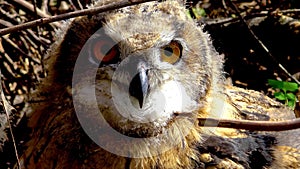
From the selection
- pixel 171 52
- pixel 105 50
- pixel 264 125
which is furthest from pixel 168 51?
pixel 264 125

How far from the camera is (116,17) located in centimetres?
192

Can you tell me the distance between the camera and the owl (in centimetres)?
183

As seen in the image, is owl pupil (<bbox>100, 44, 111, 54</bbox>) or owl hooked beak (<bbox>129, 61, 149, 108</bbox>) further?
owl pupil (<bbox>100, 44, 111, 54</bbox>)

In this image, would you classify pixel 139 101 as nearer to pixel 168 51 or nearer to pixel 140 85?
pixel 140 85

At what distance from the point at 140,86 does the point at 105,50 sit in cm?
23

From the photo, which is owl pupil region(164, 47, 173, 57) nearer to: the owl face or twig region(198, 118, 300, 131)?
the owl face

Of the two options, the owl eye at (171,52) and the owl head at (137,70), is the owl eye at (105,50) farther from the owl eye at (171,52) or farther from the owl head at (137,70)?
the owl eye at (171,52)

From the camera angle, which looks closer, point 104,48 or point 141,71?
point 141,71

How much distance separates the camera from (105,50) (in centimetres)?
188

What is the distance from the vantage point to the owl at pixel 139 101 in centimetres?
183

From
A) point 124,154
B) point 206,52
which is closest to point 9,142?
point 124,154

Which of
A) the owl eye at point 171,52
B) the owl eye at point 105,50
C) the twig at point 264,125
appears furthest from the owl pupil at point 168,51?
the twig at point 264,125

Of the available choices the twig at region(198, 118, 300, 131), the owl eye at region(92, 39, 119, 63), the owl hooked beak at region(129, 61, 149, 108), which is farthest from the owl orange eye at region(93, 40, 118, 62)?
the twig at region(198, 118, 300, 131)

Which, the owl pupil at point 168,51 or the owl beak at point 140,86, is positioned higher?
the owl pupil at point 168,51
